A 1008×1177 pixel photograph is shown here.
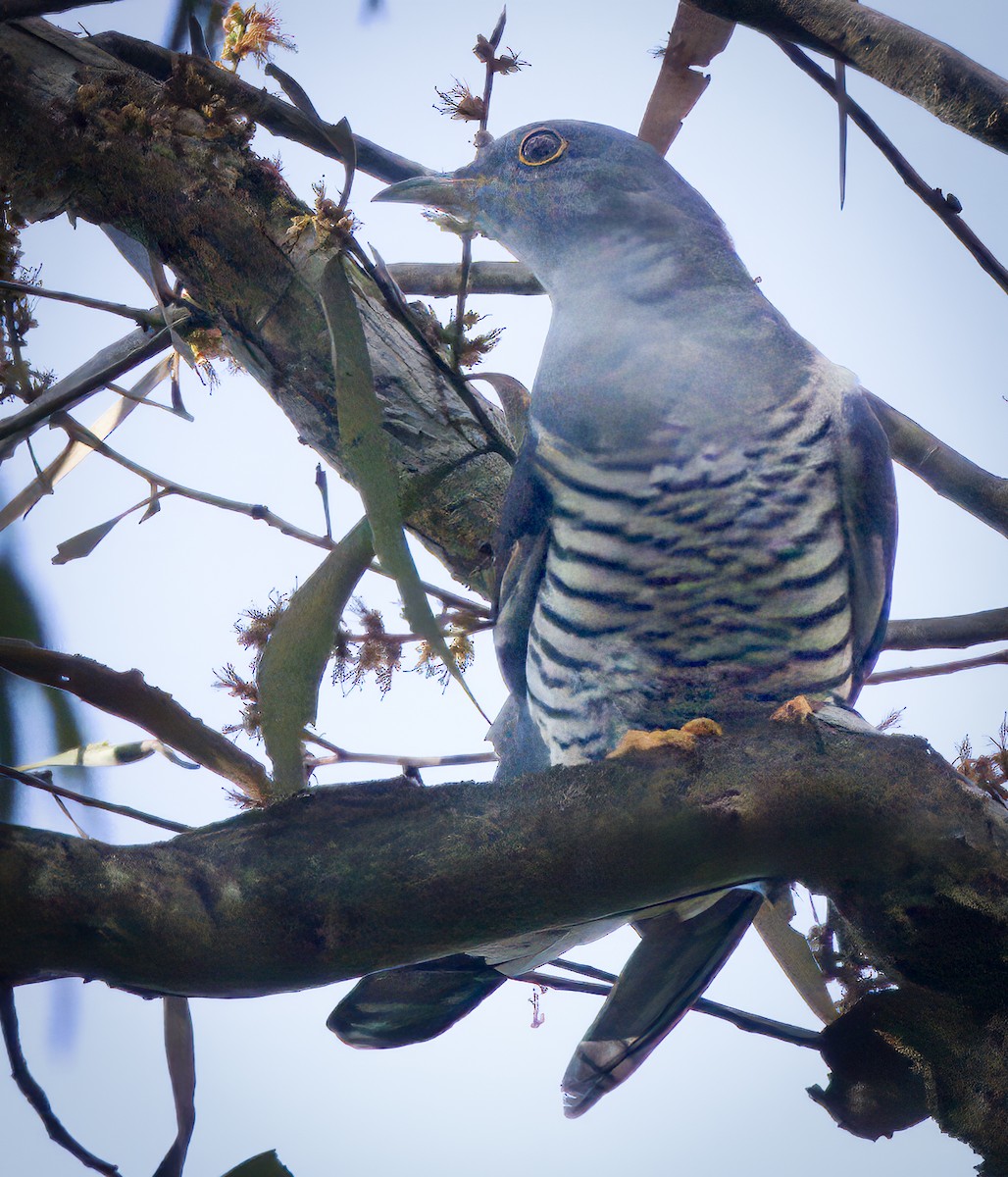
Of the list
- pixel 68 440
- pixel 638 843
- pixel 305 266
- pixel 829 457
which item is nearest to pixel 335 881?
pixel 638 843

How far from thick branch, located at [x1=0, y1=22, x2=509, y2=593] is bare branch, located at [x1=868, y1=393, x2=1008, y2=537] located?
0.83 m

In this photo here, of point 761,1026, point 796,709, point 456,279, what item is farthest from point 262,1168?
point 456,279

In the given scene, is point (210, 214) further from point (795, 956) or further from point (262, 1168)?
point (795, 956)

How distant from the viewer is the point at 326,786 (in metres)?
1.11

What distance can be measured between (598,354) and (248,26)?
2.63ft

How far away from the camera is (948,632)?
87.3 inches

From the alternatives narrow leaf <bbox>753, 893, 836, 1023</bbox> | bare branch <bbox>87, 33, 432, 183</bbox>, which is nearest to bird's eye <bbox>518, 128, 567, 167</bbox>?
bare branch <bbox>87, 33, 432, 183</bbox>

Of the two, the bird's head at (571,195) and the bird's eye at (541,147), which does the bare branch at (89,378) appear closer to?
the bird's head at (571,195)

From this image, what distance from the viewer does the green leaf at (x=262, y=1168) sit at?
4.28 ft

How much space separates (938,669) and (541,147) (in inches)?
51.8

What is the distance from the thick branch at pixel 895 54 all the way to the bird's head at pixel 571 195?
534mm

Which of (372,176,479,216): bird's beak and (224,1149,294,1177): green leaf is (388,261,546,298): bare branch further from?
(224,1149,294,1177): green leaf

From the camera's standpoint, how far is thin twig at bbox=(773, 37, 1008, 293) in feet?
5.48

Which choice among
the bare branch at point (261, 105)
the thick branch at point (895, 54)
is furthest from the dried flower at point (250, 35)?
the thick branch at point (895, 54)
